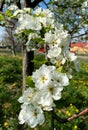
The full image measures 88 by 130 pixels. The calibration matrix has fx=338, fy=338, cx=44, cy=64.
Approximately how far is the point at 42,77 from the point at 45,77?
18mm

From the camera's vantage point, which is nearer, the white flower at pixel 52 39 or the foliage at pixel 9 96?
the white flower at pixel 52 39

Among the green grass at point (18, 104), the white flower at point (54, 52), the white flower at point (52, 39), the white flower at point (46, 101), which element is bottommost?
the green grass at point (18, 104)

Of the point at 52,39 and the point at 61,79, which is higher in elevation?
the point at 52,39

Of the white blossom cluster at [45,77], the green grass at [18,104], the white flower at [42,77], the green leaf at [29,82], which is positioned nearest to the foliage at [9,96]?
the green grass at [18,104]

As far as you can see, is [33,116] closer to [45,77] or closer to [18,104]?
[45,77]

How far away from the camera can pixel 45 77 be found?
6.07ft

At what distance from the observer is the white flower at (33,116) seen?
1.92m

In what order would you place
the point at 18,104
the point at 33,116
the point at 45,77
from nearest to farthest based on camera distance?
the point at 45,77, the point at 33,116, the point at 18,104

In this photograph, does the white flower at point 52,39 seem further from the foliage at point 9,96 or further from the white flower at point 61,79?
the foliage at point 9,96

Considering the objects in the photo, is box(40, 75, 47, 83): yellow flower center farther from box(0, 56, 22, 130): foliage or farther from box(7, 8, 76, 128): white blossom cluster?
box(0, 56, 22, 130): foliage

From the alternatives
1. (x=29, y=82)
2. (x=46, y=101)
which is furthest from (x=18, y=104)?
(x=46, y=101)

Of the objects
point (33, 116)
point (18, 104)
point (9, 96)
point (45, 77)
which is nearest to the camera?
point (45, 77)

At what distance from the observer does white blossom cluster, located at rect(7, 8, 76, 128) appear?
1864 millimetres

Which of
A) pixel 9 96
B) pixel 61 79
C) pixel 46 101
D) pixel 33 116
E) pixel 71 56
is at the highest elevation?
pixel 71 56
